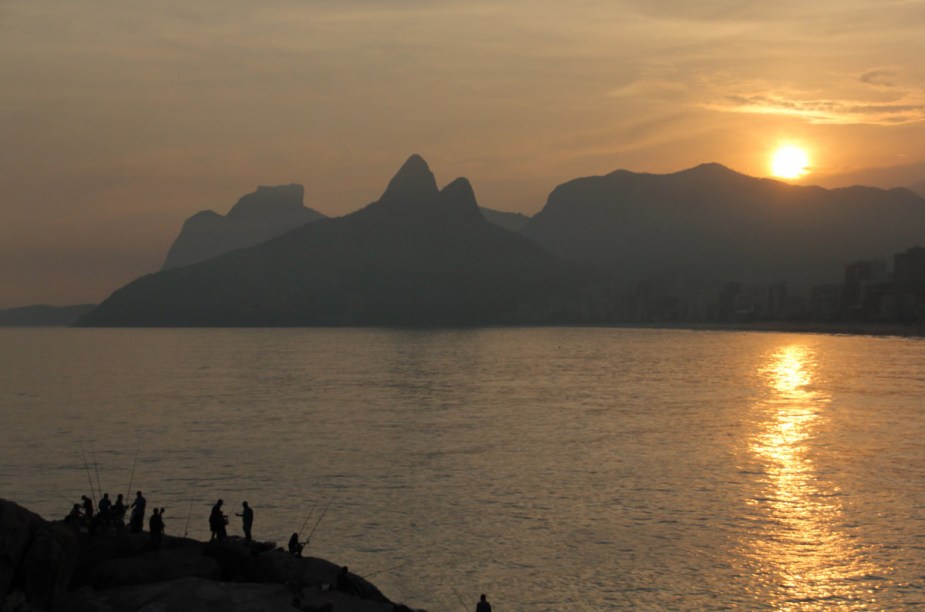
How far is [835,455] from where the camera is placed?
235 ft

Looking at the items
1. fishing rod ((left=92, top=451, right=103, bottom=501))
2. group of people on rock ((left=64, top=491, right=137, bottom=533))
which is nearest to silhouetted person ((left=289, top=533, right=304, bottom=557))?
group of people on rock ((left=64, top=491, right=137, bottom=533))

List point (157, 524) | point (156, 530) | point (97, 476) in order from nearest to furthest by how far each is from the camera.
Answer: point (157, 524) < point (156, 530) < point (97, 476)

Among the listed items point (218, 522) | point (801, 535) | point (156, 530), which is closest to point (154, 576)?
point (156, 530)

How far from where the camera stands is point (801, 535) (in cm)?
4566

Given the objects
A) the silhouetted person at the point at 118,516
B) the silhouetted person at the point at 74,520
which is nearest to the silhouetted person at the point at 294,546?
the silhouetted person at the point at 118,516

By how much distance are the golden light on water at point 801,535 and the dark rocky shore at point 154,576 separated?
16.9 meters

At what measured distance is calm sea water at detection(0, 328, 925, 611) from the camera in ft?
130

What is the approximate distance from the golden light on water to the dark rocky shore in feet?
55.4

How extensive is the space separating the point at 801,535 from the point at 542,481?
60.2 feet

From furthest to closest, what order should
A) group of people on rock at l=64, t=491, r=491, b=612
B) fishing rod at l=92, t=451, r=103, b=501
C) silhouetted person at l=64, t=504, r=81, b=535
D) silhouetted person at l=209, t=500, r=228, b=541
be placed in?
fishing rod at l=92, t=451, r=103, b=501, silhouetted person at l=64, t=504, r=81, b=535, silhouetted person at l=209, t=500, r=228, b=541, group of people on rock at l=64, t=491, r=491, b=612

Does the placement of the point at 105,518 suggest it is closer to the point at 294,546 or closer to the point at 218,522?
the point at 218,522

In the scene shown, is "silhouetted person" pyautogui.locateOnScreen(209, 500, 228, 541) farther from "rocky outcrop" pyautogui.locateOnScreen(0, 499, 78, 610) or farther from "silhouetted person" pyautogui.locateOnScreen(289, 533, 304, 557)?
"rocky outcrop" pyautogui.locateOnScreen(0, 499, 78, 610)

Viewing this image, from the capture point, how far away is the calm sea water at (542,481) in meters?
39.7

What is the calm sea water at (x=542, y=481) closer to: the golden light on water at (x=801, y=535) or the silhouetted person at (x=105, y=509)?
the golden light on water at (x=801, y=535)
